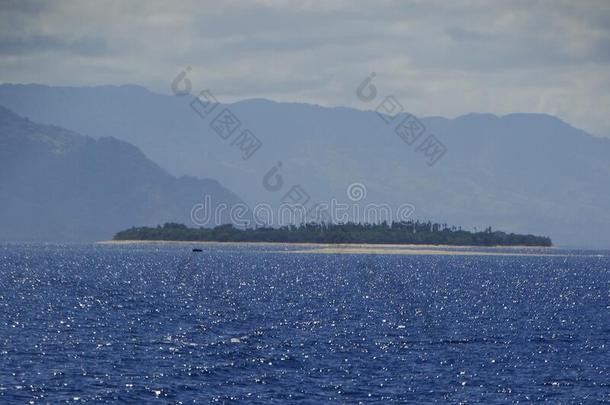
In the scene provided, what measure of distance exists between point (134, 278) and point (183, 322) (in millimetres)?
64880

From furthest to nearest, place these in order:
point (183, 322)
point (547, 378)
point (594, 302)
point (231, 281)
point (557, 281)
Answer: point (557, 281) < point (231, 281) < point (594, 302) < point (183, 322) < point (547, 378)

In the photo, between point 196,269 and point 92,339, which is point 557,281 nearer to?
point 196,269

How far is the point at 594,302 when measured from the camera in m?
127

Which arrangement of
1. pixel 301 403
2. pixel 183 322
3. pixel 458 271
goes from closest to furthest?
pixel 301 403 < pixel 183 322 < pixel 458 271

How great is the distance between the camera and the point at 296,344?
77.9m

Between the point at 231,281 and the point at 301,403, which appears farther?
the point at 231,281

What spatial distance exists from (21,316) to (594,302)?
65.0 meters

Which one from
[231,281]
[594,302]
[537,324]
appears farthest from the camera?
[231,281]

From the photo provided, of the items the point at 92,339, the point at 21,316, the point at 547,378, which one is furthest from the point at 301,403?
the point at 21,316

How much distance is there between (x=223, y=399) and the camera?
57500mm

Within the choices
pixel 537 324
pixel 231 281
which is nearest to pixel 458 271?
pixel 231 281

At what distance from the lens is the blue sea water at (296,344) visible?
6025 cm

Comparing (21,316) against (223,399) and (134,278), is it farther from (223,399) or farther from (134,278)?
(134,278)

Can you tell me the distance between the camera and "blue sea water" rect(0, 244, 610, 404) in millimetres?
60250
